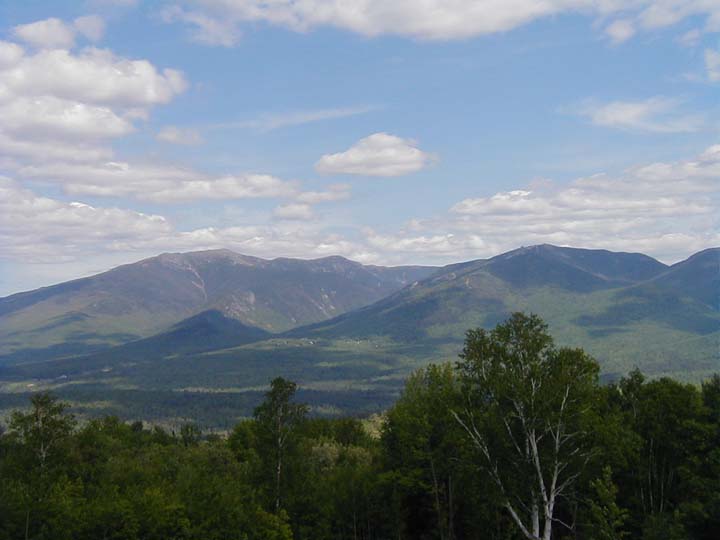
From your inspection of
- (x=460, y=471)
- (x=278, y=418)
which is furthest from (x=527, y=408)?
(x=278, y=418)

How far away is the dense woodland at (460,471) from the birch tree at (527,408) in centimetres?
9

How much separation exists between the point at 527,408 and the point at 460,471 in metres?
11.7

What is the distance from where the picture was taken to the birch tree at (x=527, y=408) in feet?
103

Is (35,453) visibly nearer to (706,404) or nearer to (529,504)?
(529,504)

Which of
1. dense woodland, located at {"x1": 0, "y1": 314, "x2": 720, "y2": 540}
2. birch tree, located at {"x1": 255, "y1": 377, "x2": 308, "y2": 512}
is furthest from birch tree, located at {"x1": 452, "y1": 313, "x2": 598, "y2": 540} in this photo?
birch tree, located at {"x1": 255, "y1": 377, "x2": 308, "y2": 512}

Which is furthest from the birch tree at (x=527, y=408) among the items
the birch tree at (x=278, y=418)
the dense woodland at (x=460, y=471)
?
the birch tree at (x=278, y=418)

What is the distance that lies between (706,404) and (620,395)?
21.3 feet

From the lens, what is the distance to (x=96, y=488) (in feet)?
154

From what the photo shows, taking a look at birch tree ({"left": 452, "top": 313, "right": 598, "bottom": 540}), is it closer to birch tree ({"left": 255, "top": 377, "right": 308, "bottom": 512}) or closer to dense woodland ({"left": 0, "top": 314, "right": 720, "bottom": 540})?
dense woodland ({"left": 0, "top": 314, "right": 720, "bottom": 540})

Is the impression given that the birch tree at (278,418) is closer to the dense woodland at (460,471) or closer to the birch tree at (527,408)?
the dense woodland at (460,471)

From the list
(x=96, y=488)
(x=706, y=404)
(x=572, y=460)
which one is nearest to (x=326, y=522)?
(x=96, y=488)

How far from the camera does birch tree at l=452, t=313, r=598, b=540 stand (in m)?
31.3

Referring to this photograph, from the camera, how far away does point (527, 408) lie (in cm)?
3189

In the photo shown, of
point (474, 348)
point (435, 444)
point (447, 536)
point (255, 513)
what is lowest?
point (447, 536)
